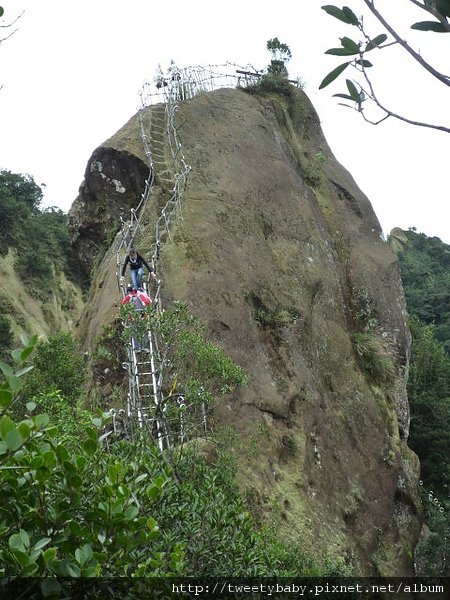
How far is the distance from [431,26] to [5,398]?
202 centimetres

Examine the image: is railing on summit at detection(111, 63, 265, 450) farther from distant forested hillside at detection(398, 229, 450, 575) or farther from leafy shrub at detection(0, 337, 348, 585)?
distant forested hillside at detection(398, 229, 450, 575)

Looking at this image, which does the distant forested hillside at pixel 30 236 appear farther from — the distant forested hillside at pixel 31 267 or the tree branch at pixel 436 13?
the tree branch at pixel 436 13

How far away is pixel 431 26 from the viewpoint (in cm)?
215

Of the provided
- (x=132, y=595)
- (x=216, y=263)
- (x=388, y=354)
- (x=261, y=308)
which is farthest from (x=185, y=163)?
(x=132, y=595)

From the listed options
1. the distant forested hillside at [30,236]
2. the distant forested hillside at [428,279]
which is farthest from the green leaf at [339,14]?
the distant forested hillside at [428,279]

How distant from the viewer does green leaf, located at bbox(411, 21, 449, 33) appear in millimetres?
2137

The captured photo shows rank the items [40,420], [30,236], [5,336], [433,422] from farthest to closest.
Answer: [30,236] < [433,422] < [5,336] < [40,420]

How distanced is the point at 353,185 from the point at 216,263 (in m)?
8.31

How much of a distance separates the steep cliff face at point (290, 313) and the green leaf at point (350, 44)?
6983 mm

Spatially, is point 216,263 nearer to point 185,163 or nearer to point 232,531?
point 185,163

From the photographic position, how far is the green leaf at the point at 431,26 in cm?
214

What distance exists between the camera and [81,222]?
14.5 metres

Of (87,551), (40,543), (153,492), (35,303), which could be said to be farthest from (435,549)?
(35,303)

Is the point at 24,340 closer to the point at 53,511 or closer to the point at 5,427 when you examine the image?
the point at 5,427
